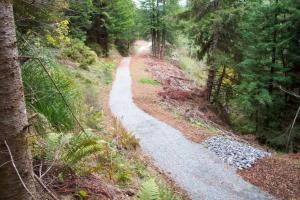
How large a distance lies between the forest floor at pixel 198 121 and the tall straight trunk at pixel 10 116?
6562 millimetres

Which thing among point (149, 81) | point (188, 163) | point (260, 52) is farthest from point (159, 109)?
point (149, 81)

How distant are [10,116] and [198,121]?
471 inches

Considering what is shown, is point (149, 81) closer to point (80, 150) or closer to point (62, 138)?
point (62, 138)

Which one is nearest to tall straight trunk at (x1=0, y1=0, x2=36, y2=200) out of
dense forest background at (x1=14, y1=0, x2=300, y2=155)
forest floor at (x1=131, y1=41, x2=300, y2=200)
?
dense forest background at (x1=14, y1=0, x2=300, y2=155)

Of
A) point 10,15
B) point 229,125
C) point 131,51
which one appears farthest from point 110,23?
point 10,15

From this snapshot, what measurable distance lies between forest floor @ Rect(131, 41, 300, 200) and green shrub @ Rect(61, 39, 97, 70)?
3.53 meters

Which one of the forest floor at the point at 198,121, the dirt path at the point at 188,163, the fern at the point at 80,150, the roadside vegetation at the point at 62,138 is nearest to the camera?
the roadside vegetation at the point at 62,138

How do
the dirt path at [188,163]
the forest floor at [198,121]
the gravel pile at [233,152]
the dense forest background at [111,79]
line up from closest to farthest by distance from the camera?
the dense forest background at [111,79] → the dirt path at [188,163] → the forest floor at [198,121] → the gravel pile at [233,152]

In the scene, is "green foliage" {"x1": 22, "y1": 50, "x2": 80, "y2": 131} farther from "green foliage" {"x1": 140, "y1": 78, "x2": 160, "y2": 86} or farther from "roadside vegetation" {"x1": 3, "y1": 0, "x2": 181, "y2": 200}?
"green foliage" {"x1": 140, "y1": 78, "x2": 160, "y2": 86}

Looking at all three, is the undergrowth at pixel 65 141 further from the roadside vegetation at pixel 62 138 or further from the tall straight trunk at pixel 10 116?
the tall straight trunk at pixel 10 116

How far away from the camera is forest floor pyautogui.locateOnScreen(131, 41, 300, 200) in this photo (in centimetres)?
765

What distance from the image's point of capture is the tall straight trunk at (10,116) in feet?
6.26

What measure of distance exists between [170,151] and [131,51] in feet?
125

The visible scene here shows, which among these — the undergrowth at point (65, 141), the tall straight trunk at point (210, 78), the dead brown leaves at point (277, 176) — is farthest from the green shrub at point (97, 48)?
the dead brown leaves at point (277, 176)
